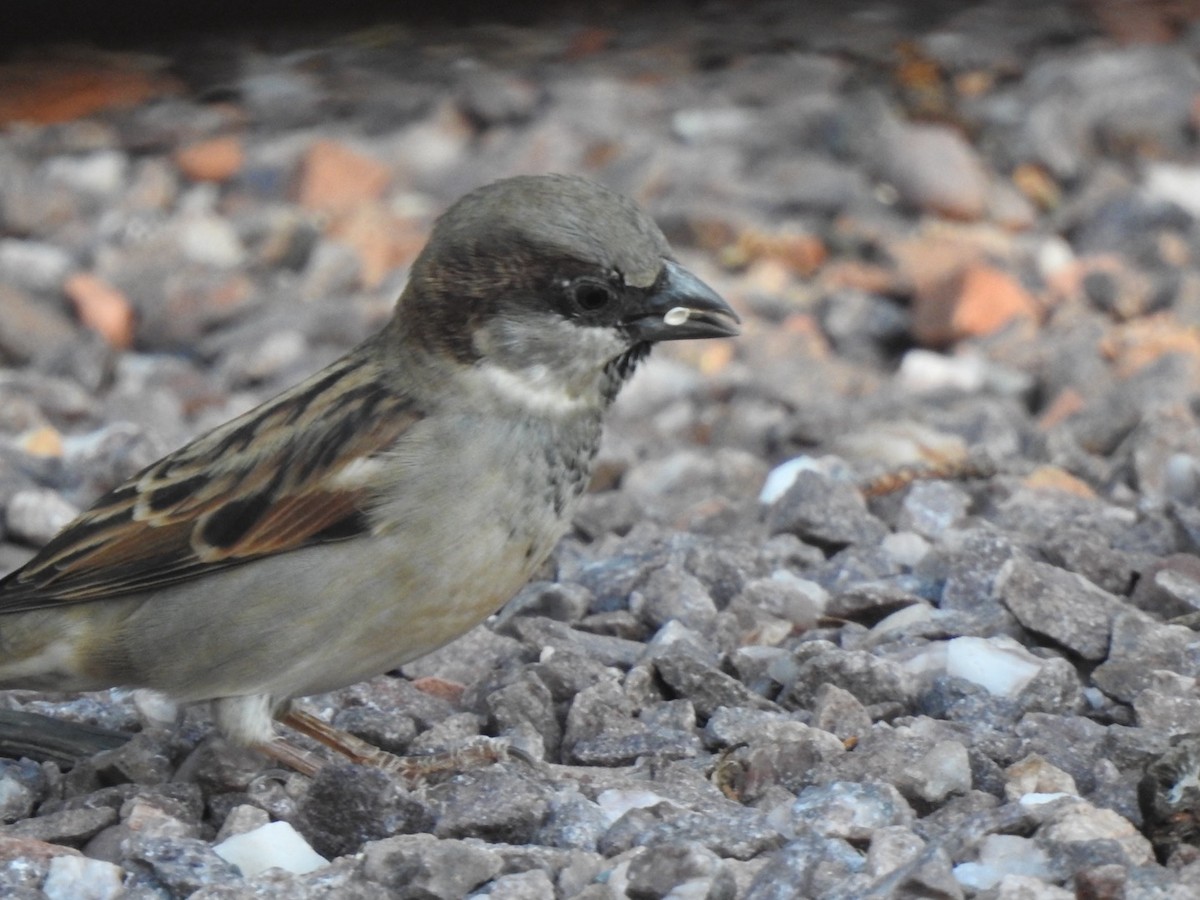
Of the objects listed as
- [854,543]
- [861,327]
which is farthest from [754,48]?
[854,543]

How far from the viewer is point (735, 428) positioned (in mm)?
6211

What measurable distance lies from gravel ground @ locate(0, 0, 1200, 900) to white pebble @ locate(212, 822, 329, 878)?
15mm

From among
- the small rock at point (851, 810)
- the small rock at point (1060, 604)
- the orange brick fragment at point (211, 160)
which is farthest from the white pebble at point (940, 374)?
the small rock at point (851, 810)

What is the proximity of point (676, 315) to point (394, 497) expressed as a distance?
26.2 inches

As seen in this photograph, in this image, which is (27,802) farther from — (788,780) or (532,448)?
(788,780)

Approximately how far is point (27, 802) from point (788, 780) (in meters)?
1.44

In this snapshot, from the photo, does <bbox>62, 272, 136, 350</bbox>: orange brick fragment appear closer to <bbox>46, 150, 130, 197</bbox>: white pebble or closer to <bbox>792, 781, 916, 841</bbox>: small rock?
<bbox>46, 150, 130, 197</bbox>: white pebble

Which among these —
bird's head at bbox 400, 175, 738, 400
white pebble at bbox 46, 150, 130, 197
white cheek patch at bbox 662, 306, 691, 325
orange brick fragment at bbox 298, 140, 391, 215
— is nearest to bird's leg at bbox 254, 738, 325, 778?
bird's head at bbox 400, 175, 738, 400

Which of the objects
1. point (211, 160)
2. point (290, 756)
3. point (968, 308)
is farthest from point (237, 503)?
point (211, 160)

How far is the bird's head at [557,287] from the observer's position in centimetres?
399

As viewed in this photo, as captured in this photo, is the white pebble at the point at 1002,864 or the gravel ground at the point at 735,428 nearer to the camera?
the white pebble at the point at 1002,864

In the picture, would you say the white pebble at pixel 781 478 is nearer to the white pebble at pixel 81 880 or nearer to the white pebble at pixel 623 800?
the white pebble at pixel 623 800

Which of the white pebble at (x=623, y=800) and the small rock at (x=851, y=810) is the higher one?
the small rock at (x=851, y=810)

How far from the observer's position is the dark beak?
404cm
